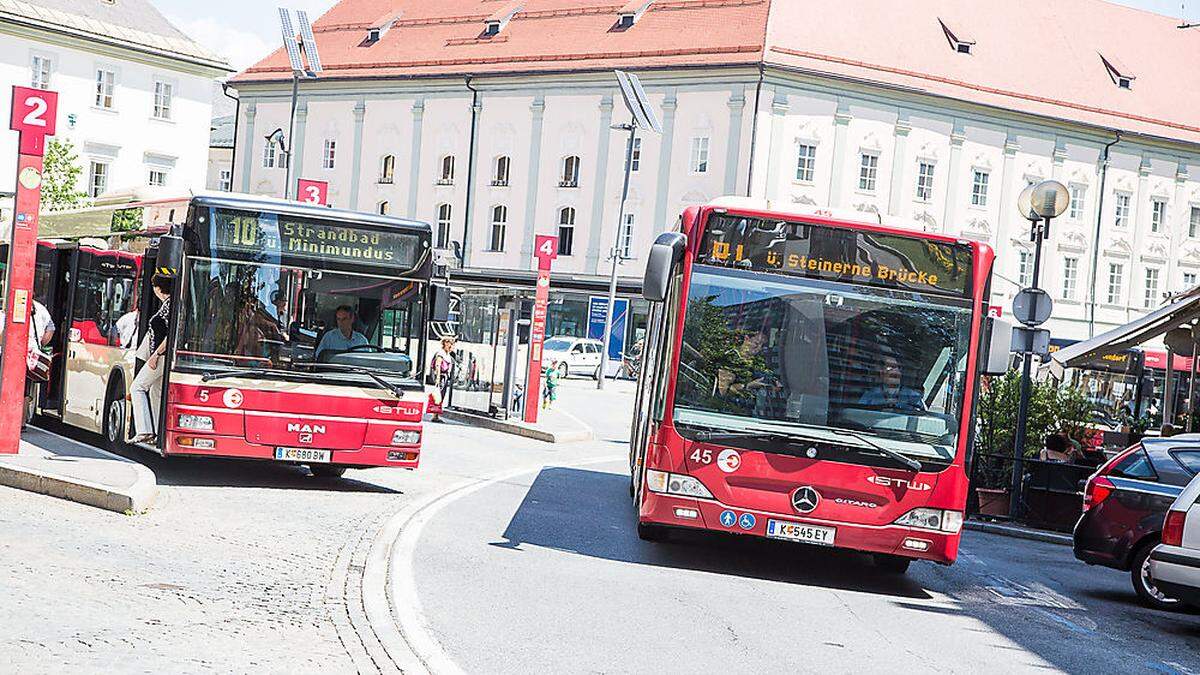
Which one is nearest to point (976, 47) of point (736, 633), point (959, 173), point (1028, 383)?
point (959, 173)

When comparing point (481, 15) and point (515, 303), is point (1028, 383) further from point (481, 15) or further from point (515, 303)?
point (481, 15)

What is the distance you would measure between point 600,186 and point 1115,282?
23418 millimetres

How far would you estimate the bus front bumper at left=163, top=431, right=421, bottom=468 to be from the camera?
16.0 meters

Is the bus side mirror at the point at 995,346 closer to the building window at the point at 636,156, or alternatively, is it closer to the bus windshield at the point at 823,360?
the bus windshield at the point at 823,360

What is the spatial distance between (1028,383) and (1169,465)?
21.4 ft

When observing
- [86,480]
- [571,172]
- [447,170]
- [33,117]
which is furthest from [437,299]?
[447,170]

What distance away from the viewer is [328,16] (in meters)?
83.4

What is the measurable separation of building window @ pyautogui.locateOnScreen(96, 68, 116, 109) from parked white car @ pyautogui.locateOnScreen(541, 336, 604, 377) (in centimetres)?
2097

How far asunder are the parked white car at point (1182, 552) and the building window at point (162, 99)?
206 ft

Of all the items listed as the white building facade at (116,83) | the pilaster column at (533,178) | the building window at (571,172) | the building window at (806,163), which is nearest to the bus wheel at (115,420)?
the white building facade at (116,83)

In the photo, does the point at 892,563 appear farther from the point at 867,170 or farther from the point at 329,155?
the point at 329,155

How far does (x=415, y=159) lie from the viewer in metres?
74.3

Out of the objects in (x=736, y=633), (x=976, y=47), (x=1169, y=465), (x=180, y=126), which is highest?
(x=976, y=47)

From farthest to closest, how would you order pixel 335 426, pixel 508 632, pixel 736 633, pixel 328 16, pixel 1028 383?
1. pixel 328 16
2. pixel 1028 383
3. pixel 335 426
4. pixel 736 633
5. pixel 508 632
